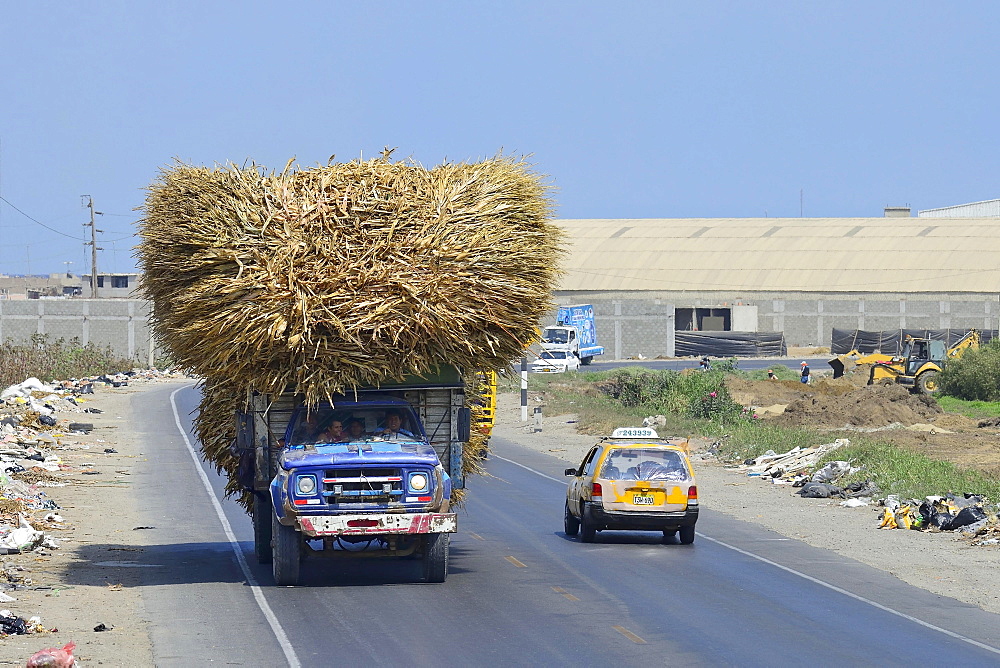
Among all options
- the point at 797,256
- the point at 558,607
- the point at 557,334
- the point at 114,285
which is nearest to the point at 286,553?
the point at 558,607

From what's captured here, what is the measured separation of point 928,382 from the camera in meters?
55.2

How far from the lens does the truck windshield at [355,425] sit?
16.2 metres

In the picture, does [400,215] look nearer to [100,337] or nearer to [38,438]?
[38,438]

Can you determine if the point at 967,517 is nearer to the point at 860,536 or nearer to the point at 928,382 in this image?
the point at 860,536

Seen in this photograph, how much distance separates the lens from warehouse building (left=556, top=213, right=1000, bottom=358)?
9375 centimetres

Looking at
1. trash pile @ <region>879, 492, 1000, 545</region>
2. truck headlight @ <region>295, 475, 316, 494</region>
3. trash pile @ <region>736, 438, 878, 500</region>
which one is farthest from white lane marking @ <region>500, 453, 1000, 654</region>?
trash pile @ <region>736, 438, 878, 500</region>

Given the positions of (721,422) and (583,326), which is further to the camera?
(583,326)

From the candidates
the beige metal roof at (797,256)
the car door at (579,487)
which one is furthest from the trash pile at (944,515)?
the beige metal roof at (797,256)

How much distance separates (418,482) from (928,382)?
144ft

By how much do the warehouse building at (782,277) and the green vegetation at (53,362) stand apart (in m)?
32.5

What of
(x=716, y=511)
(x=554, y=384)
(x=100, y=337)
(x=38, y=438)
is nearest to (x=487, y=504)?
(x=716, y=511)

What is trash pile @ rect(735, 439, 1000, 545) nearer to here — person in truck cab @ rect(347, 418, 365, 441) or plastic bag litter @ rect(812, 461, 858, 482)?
plastic bag litter @ rect(812, 461, 858, 482)

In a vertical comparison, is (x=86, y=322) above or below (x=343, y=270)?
above

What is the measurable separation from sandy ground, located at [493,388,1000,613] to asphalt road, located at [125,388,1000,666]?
57 cm
